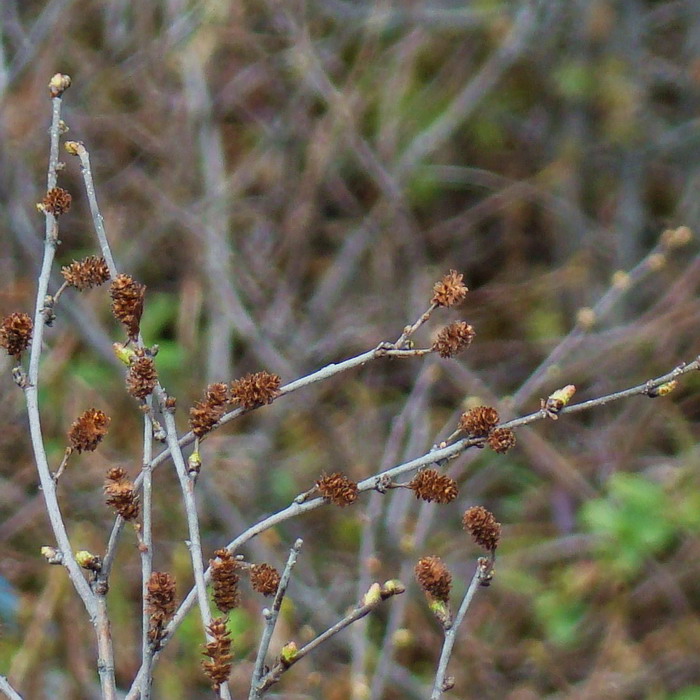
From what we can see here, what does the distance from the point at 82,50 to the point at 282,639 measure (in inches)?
88.2

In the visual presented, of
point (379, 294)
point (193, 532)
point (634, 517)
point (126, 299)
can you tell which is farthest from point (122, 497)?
point (379, 294)

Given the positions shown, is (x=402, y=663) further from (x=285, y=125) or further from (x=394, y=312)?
(x=285, y=125)

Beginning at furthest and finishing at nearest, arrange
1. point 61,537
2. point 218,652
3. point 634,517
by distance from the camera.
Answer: point 634,517
point 61,537
point 218,652

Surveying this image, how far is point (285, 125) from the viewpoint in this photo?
3951mm

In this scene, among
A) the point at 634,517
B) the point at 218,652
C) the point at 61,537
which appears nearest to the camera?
the point at 218,652

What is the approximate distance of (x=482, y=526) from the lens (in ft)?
3.30

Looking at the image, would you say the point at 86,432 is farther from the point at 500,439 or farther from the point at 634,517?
the point at 634,517

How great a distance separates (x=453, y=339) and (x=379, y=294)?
281 centimetres

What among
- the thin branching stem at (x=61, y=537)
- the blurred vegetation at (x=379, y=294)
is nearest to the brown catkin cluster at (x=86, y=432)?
the thin branching stem at (x=61, y=537)

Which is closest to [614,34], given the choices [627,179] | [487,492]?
[627,179]

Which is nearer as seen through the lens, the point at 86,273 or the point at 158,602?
the point at 158,602

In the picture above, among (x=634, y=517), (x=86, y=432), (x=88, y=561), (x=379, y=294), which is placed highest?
(x=379, y=294)

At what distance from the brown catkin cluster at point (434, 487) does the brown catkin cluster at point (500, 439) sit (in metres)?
0.06

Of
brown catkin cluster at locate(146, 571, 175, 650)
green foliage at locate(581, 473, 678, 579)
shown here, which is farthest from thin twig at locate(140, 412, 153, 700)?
green foliage at locate(581, 473, 678, 579)
